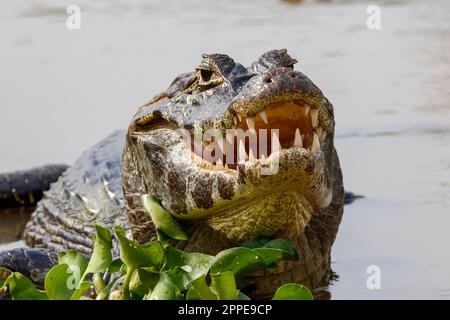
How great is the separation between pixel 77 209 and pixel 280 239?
2989 mm

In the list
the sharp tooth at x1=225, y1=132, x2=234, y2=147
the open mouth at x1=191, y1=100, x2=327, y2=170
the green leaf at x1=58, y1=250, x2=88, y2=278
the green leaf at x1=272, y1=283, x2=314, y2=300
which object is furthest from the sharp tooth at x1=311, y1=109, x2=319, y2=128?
the green leaf at x1=58, y1=250, x2=88, y2=278

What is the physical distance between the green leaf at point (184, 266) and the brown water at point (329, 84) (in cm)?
147

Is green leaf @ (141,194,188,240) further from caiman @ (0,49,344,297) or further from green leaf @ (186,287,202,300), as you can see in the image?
green leaf @ (186,287,202,300)

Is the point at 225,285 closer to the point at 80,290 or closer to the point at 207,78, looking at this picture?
the point at 80,290

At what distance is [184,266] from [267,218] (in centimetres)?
51

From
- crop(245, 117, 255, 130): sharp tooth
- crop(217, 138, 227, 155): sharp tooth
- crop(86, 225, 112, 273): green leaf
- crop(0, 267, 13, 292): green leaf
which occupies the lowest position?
crop(0, 267, 13, 292): green leaf

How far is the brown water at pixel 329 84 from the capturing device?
272 inches

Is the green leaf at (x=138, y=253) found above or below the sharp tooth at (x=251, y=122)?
below

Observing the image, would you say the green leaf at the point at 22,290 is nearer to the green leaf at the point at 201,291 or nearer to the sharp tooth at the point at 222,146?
the green leaf at the point at 201,291

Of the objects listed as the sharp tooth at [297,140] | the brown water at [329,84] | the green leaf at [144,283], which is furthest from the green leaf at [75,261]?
the brown water at [329,84]

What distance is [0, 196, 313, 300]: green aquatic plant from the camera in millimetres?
4344

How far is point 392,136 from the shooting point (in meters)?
8.95

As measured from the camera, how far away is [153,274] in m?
4.47
